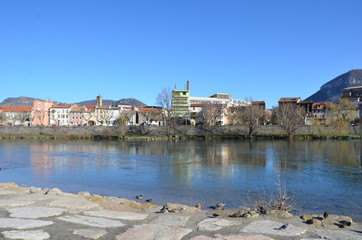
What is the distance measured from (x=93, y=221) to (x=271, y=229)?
157 inches

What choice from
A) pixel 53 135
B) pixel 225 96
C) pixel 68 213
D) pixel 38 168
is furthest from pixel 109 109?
pixel 68 213

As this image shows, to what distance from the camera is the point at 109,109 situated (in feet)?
436

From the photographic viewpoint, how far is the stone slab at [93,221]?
24.9ft

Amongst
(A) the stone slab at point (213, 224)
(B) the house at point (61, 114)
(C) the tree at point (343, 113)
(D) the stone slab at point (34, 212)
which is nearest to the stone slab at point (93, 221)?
(D) the stone slab at point (34, 212)

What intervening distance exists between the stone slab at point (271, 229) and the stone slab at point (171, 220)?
1.50m

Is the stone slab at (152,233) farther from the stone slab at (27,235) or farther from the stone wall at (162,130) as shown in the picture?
the stone wall at (162,130)

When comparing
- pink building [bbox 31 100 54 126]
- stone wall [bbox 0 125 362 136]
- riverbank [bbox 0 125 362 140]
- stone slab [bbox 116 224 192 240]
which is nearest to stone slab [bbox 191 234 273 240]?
stone slab [bbox 116 224 192 240]

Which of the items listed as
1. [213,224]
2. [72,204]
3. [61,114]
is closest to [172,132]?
[61,114]

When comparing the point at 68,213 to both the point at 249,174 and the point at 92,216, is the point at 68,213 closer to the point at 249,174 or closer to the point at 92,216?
the point at 92,216

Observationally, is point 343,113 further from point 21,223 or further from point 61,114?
point 61,114

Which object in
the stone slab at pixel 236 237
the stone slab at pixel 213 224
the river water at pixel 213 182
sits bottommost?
the river water at pixel 213 182

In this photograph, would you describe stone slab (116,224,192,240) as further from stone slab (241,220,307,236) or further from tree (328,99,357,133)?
tree (328,99,357,133)

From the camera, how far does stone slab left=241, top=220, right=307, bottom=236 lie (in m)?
7.30

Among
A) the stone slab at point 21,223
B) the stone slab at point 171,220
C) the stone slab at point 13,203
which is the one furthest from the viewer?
the stone slab at point 13,203
